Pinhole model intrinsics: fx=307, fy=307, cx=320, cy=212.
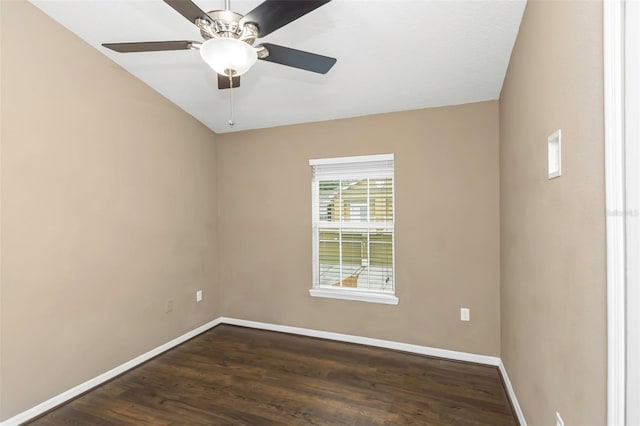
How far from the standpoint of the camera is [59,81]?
231cm

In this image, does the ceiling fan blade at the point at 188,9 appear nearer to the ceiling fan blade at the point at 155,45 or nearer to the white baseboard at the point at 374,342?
the ceiling fan blade at the point at 155,45

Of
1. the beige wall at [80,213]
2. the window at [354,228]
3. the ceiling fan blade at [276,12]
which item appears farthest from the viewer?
the window at [354,228]

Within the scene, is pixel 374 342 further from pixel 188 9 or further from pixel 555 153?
pixel 188 9

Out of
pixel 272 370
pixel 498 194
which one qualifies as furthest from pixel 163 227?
pixel 498 194

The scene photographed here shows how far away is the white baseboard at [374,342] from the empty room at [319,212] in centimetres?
2

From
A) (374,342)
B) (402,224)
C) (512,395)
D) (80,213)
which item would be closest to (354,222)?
(402,224)

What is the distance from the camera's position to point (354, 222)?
339 cm

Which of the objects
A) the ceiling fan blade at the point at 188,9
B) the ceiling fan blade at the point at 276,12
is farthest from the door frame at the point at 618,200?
the ceiling fan blade at the point at 188,9

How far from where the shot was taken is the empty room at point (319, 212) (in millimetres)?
1159

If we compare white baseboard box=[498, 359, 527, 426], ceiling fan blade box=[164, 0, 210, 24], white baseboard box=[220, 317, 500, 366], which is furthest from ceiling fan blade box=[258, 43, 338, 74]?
white baseboard box=[220, 317, 500, 366]

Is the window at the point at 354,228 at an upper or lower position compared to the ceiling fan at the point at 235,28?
lower

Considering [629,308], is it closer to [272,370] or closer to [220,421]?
[220,421]

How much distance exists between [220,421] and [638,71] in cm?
267

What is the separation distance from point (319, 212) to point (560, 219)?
246cm
